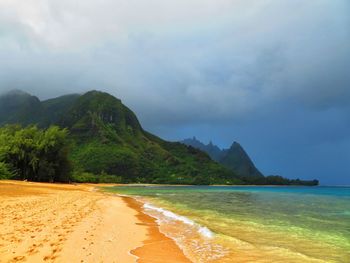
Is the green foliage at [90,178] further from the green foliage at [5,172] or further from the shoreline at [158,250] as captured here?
the shoreline at [158,250]

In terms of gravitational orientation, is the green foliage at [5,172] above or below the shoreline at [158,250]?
above

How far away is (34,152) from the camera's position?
6819cm

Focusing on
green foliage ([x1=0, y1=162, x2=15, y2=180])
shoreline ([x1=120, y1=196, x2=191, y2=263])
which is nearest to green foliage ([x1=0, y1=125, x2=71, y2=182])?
green foliage ([x1=0, y1=162, x2=15, y2=180])

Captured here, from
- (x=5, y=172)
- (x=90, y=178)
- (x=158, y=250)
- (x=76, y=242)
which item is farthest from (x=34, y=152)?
(x=158, y=250)

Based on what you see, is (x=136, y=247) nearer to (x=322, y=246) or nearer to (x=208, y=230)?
(x=208, y=230)

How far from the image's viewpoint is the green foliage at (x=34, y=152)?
6631 cm

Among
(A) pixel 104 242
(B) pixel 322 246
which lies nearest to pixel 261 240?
(B) pixel 322 246

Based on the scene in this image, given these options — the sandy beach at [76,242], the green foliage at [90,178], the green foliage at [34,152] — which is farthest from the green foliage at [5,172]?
the sandy beach at [76,242]

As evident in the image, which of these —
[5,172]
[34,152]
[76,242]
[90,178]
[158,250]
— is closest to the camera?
[76,242]

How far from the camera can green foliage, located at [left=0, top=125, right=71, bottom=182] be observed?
218 feet

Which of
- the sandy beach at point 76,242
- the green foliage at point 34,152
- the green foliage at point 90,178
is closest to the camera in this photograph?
the sandy beach at point 76,242

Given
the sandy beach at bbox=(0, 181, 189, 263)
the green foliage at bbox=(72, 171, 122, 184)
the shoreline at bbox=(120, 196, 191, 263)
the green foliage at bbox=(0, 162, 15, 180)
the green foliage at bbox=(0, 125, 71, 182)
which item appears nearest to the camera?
the sandy beach at bbox=(0, 181, 189, 263)

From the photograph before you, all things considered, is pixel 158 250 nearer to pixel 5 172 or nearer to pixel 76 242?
pixel 76 242

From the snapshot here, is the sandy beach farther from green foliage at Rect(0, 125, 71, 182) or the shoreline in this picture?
green foliage at Rect(0, 125, 71, 182)
